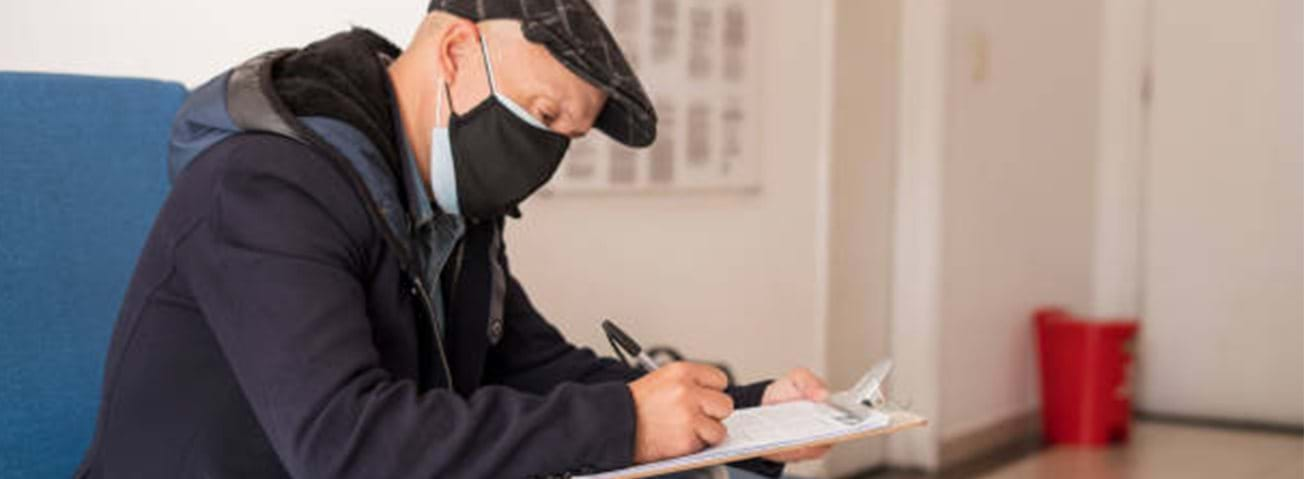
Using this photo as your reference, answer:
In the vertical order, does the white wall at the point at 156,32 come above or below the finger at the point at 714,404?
above

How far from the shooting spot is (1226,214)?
4.82 meters

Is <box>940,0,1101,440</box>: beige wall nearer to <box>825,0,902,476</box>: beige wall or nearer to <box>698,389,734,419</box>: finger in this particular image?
<box>825,0,902,476</box>: beige wall

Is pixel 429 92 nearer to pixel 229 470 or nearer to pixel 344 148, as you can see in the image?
pixel 344 148

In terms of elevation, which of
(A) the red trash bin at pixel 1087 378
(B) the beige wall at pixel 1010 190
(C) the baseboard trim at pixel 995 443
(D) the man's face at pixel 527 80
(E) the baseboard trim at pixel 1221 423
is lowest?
(E) the baseboard trim at pixel 1221 423

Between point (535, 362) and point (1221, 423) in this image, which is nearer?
point (535, 362)

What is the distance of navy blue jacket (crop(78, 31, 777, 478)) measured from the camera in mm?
1097

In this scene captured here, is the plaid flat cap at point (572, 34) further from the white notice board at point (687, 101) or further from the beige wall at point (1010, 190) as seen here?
the beige wall at point (1010, 190)

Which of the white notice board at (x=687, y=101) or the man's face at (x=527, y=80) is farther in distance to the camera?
the white notice board at (x=687, y=101)

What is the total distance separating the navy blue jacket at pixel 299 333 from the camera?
110 centimetres

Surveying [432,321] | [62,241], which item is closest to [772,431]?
[432,321]

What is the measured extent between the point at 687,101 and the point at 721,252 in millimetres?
388

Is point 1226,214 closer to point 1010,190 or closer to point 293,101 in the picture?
point 1010,190

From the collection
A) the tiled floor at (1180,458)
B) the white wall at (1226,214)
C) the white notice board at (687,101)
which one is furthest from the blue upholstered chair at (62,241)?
the white wall at (1226,214)

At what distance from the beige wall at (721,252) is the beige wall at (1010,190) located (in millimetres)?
808
